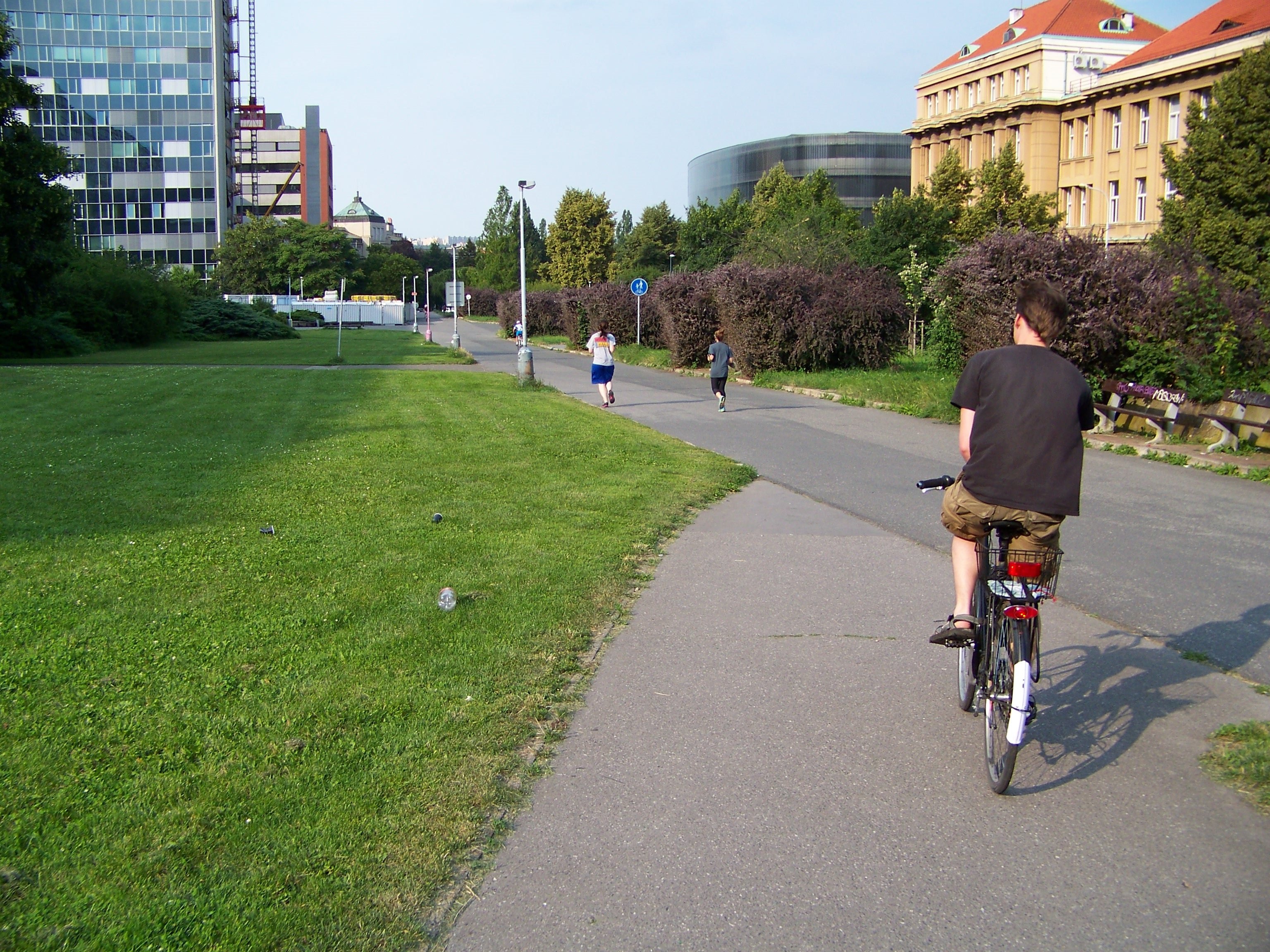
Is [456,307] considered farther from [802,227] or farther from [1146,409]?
[1146,409]

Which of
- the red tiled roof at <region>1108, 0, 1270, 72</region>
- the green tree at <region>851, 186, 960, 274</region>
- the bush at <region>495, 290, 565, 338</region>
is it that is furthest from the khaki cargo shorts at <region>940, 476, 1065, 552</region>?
the bush at <region>495, 290, 565, 338</region>

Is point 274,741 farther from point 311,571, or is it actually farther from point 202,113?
point 202,113

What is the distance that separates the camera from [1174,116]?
195ft

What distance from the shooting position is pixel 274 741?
4559mm

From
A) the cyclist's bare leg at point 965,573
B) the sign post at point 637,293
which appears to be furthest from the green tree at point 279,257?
the cyclist's bare leg at point 965,573

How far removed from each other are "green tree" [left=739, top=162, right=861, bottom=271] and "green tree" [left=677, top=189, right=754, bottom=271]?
1.91 m

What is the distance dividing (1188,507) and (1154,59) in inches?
2286

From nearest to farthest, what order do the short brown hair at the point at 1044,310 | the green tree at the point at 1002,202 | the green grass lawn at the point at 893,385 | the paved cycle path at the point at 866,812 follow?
the paved cycle path at the point at 866,812 → the short brown hair at the point at 1044,310 → the green grass lawn at the point at 893,385 → the green tree at the point at 1002,202

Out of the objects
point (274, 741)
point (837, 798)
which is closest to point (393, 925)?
point (274, 741)

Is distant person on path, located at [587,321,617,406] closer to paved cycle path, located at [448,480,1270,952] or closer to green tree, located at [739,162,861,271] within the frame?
green tree, located at [739,162,861,271]

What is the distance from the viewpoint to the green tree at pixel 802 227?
3581 cm

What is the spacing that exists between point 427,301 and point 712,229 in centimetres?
2259

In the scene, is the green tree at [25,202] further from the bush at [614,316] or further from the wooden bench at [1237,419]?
the wooden bench at [1237,419]

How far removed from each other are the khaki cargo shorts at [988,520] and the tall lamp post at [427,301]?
55892 millimetres
